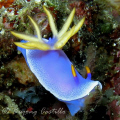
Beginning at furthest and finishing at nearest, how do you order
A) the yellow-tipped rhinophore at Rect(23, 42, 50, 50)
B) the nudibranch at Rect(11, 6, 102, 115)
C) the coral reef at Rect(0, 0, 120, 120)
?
the coral reef at Rect(0, 0, 120, 120) → the nudibranch at Rect(11, 6, 102, 115) → the yellow-tipped rhinophore at Rect(23, 42, 50, 50)

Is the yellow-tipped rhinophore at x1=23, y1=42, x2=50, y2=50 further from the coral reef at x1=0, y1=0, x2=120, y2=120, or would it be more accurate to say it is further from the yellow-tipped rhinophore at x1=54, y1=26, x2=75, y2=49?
the coral reef at x1=0, y1=0, x2=120, y2=120

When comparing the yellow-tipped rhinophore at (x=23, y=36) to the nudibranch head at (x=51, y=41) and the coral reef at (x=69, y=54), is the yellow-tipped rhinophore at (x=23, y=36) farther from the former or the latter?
the coral reef at (x=69, y=54)

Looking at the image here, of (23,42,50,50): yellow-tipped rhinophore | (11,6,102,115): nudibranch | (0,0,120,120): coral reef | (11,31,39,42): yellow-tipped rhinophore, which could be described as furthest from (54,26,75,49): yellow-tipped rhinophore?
(0,0,120,120): coral reef

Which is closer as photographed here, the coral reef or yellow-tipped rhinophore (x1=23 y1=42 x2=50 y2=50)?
yellow-tipped rhinophore (x1=23 y1=42 x2=50 y2=50)

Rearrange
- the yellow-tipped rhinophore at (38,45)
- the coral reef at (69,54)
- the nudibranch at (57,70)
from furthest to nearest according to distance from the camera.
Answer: the coral reef at (69,54) → the nudibranch at (57,70) → the yellow-tipped rhinophore at (38,45)

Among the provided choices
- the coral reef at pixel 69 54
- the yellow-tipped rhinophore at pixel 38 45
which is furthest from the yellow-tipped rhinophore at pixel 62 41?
the coral reef at pixel 69 54

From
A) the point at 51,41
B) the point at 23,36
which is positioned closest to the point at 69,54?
the point at 51,41

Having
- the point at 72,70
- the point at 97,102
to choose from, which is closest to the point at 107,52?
the point at 97,102

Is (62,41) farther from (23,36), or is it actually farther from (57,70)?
(23,36)

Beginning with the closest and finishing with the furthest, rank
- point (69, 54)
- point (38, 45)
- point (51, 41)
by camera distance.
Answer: point (38, 45), point (51, 41), point (69, 54)

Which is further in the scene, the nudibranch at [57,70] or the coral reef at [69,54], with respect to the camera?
the coral reef at [69,54]

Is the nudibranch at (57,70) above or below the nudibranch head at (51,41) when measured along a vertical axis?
below
